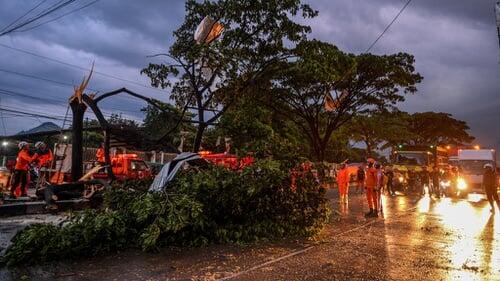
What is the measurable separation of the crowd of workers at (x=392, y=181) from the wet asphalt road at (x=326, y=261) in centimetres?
328

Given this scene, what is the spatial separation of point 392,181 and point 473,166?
546cm

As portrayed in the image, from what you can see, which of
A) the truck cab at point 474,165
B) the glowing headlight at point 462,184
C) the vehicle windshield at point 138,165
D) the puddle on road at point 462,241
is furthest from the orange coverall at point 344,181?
the truck cab at point 474,165

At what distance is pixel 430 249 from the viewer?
26.9ft

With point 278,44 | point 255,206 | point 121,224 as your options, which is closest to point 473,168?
point 278,44

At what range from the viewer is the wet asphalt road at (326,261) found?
6.16 meters

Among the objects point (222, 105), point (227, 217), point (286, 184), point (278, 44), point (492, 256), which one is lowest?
point (492, 256)

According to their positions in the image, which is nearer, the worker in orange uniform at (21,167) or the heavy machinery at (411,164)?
the worker in orange uniform at (21,167)

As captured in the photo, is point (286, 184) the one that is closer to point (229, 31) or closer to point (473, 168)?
point (229, 31)

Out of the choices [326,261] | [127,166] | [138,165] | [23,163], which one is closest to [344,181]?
[138,165]

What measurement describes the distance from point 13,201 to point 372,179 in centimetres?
1138

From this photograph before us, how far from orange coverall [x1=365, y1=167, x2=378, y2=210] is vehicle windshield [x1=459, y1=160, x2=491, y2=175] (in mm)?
15398

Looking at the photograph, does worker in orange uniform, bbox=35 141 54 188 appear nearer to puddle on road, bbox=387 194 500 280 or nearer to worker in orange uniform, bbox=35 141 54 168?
worker in orange uniform, bbox=35 141 54 168

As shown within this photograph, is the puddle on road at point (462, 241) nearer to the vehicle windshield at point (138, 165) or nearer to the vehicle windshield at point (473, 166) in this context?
the vehicle windshield at point (138, 165)

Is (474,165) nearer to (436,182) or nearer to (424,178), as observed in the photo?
(424,178)
